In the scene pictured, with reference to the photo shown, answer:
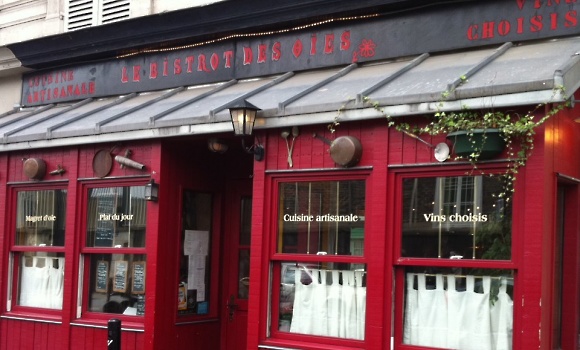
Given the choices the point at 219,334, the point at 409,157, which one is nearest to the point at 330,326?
the point at 409,157

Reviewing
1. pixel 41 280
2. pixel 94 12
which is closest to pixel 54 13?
pixel 94 12

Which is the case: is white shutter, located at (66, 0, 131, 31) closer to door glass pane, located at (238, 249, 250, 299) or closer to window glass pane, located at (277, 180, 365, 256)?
door glass pane, located at (238, 249, 250, 299)

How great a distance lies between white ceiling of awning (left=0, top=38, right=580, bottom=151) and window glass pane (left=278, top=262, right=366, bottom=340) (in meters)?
1.51

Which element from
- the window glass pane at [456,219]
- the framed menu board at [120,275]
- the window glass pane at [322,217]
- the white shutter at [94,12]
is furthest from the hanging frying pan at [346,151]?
the white shutter at [94,12]

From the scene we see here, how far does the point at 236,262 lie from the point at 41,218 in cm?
275

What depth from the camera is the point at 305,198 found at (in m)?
8.50

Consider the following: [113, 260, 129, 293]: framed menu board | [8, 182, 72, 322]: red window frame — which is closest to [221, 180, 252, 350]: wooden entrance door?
[113, 260, 129, 293]: framed menu board

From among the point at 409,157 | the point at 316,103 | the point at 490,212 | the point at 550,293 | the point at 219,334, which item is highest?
the point at 316,103

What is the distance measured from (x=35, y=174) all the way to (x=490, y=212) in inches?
246

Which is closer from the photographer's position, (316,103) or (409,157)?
→ (409,157)

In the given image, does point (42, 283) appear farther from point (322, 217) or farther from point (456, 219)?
point (456, 219)

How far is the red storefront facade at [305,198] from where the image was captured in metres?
7.17

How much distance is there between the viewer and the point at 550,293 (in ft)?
22.8

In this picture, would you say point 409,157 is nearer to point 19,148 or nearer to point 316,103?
point 316,103
